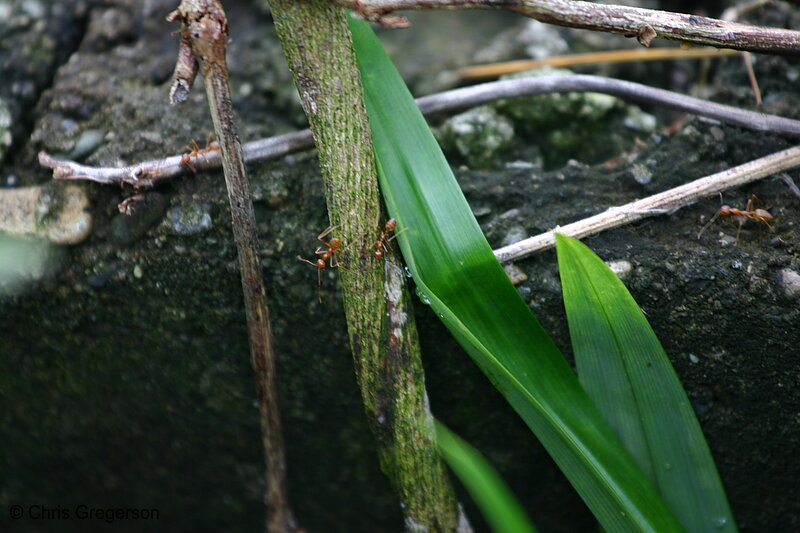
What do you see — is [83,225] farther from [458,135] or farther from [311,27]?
[458,135]

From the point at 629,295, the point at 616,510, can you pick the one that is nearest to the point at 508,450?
the point at 616,510

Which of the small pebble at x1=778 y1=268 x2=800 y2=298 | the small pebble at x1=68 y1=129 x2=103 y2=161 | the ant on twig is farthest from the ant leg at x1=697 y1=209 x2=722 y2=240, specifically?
the small pebble at x1=68 y1=129 x2=103 y2=161

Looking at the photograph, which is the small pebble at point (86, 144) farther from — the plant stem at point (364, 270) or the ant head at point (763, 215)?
the ant head at point (763, 215)

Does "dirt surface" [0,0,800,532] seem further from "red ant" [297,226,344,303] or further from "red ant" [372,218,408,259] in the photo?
"red ant" [372,218,408,259]

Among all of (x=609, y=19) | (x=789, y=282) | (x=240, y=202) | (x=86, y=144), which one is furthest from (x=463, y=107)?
(x=86, y=144)

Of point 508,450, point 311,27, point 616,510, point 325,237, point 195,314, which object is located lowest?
point 508,450

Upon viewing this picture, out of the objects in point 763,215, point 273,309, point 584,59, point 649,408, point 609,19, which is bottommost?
point 649,408

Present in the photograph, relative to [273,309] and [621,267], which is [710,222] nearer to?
[621,267]
